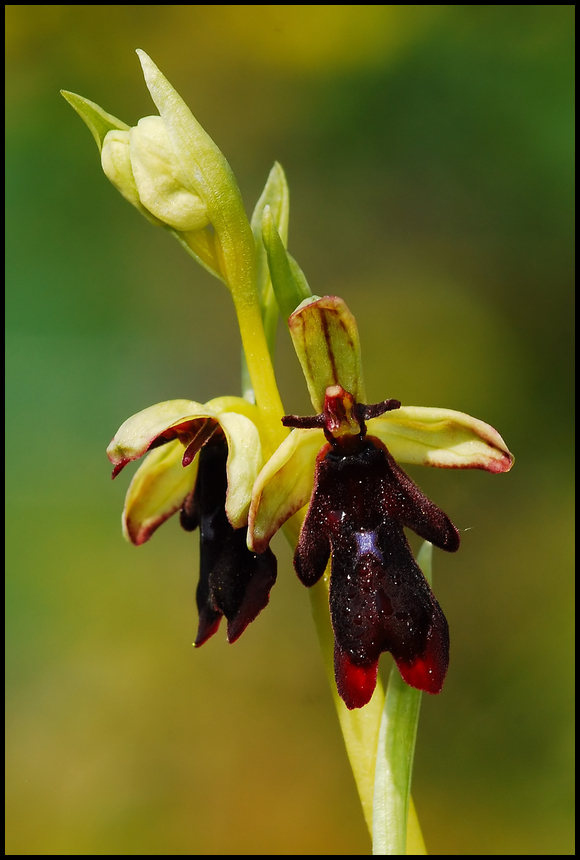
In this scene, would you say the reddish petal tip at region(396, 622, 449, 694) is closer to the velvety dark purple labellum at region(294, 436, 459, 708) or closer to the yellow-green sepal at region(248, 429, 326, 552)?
the velvety dark purple labellum at region(294, 436, 459, 708)

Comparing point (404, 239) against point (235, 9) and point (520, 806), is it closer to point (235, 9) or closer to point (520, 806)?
point (235, 9)

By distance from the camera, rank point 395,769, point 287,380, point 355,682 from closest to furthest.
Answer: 1. point 355,682
2. point 395,769
3. point 287,380

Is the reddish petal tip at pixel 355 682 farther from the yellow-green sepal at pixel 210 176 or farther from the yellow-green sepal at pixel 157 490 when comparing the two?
the yellow-green sepal at pixel 210 176

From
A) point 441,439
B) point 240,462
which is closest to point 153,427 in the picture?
point 240,462

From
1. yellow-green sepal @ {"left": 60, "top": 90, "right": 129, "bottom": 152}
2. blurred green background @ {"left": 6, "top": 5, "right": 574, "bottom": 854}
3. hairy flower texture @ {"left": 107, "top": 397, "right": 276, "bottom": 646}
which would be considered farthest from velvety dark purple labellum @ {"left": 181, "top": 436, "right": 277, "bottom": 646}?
blurred green background @ {"left": 6, "top": 5, "right": 574, "bottom": 854}

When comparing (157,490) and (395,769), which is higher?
(157,490)

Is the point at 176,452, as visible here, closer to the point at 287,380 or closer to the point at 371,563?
the point at 371,563
